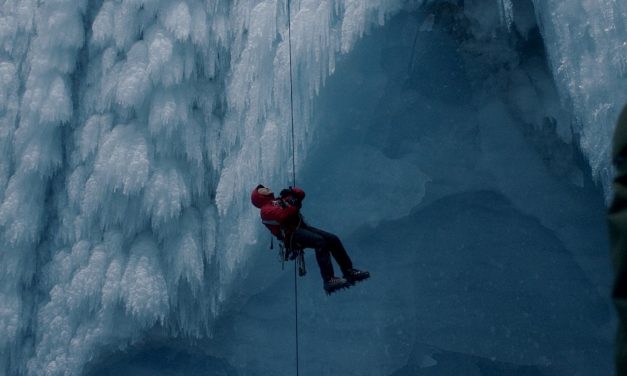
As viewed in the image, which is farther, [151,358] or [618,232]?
[151,358]

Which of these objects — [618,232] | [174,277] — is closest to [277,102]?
[174,277]

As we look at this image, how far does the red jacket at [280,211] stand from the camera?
2984 mm

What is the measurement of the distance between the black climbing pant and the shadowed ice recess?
1.01 m

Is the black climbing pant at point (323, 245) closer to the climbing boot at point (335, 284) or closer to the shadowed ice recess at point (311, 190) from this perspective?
the climbing boot at point (335, 284)

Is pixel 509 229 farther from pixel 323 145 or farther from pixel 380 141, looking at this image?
pixel 323 145

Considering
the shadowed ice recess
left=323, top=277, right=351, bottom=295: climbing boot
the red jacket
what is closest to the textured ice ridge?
the shadowed ice recess

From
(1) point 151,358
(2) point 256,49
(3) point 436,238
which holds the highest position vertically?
(2) point 256,49

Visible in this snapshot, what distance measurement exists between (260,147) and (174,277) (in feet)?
3.59

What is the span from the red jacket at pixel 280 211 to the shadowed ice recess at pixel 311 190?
36.7 inches

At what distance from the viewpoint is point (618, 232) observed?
Result: 0.92 meters

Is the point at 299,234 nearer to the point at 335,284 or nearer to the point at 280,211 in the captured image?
the point at 280,211

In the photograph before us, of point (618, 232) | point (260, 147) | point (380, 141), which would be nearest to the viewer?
point (618, 232)

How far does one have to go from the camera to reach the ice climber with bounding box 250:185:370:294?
9.86 feet

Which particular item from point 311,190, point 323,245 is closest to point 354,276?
point 323,245
